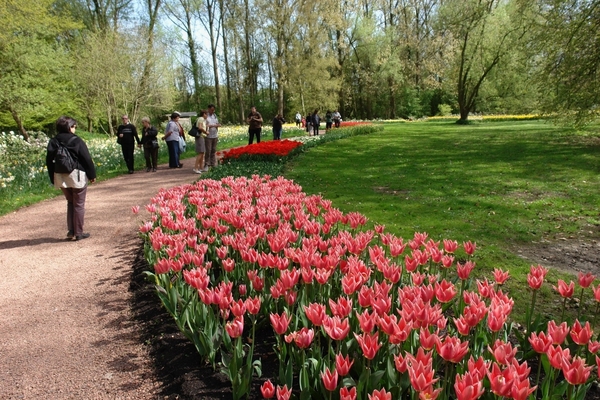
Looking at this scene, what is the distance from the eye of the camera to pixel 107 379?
2.77 m

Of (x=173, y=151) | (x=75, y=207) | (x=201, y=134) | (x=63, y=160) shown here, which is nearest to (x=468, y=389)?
(x=63, y=160)

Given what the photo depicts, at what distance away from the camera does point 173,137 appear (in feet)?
40.2

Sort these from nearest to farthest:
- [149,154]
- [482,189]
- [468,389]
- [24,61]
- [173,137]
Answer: [468,389], [482,189], [173,137], [149,154], [24,61]

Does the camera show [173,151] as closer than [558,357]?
No

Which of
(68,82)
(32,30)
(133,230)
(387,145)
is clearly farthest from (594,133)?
(68,82)

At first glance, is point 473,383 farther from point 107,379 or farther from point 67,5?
point 67,5

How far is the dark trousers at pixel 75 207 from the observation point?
5.81 metres

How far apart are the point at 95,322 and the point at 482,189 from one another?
7418mm

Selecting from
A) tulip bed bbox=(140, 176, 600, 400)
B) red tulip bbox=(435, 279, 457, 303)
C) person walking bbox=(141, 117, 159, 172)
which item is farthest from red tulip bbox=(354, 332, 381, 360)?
person walking bbox=(141, 117, 159, 172)

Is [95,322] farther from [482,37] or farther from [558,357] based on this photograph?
[482,37]

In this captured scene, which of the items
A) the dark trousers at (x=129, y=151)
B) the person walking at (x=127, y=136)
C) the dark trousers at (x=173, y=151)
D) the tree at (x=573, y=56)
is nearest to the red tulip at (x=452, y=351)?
the person walking at (x=127, y=136)

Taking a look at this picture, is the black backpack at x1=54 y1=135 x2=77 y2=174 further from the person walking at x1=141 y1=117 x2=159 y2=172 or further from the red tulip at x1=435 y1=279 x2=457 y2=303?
the person walking at x1=141 y1=117 x2=159 y2=172

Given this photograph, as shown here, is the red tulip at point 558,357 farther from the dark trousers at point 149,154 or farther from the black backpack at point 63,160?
the dark trousers at point 149,154

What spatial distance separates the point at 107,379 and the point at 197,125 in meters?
9.15
